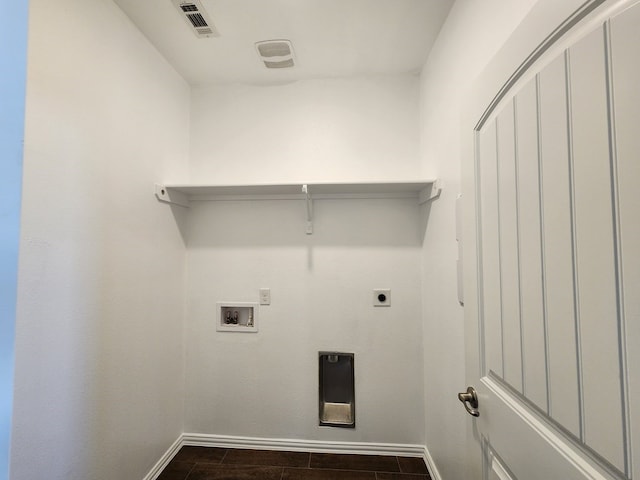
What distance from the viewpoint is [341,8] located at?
51.4 inches

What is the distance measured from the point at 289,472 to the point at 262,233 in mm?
1529

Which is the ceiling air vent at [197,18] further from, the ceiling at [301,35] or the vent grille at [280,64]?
the vent grille at [280,64]

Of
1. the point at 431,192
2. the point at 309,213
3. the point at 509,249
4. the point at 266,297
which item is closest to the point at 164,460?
the point at 266,297

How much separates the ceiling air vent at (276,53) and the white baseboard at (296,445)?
2.56 metres

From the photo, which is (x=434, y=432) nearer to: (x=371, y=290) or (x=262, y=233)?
(x=371, y=290)

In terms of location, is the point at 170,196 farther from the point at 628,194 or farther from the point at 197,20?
the point at 628,194

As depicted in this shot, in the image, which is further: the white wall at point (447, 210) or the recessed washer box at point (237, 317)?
the recessed washer box at point (237, 317)

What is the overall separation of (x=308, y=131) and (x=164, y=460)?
93.6 inches

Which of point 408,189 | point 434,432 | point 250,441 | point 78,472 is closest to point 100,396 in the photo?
point 78,472

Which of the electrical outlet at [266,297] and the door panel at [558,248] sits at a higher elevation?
Result: the door panel at [558,248]

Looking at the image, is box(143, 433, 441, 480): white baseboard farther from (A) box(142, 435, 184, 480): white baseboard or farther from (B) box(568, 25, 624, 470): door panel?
(B) box(568, 25, 624, 470): door panel

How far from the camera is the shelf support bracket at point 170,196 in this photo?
1577 millimetres

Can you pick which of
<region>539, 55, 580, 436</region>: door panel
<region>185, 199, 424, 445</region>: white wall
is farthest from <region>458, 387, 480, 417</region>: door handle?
<region>185, 199, 424, 445</region>: white wall

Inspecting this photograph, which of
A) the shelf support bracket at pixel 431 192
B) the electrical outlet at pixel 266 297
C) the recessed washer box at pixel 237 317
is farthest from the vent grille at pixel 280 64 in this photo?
the recessed washer box at pixel 237 317
